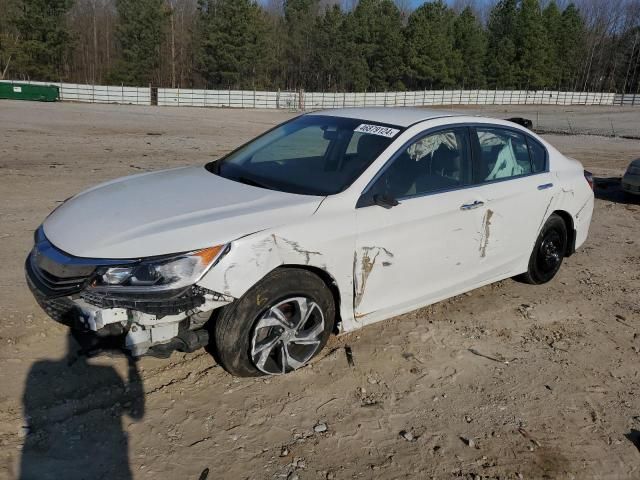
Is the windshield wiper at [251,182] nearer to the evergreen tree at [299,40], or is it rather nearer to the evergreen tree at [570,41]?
the evergreen tree at [299,40]

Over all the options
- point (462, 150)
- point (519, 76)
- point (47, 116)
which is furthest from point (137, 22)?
point (462, 150)

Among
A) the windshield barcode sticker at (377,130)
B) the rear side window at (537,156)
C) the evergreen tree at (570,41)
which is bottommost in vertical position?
the rear side window at (537,156)

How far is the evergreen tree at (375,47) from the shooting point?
67125 mm

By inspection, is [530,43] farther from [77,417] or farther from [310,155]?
[77,417]

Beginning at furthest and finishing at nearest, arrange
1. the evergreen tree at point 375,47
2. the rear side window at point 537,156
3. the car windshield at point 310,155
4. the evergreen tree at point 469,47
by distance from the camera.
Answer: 1. the evergreen tree at point 469,47
2. the evergreen tree at point 375,47
3. the rear side window at point 537,156
4. the car windshield at point 310,155

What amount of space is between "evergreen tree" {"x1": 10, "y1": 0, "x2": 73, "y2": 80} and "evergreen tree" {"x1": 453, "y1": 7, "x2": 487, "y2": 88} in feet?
153

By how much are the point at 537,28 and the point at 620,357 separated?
82.6m

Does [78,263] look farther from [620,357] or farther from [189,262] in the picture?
[620,357]

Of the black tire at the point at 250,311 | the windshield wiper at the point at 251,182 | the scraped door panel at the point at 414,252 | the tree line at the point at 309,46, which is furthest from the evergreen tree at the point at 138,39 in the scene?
the black tire at the point at 250,311

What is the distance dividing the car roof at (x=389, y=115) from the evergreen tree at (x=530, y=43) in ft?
263

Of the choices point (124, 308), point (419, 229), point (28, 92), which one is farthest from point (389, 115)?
point (28, 92)

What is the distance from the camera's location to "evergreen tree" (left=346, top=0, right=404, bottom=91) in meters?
67.1

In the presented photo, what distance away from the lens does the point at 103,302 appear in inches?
113

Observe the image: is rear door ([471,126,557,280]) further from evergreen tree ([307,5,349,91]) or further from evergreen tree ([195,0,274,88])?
evergreen tree ([307,5,349,91])
